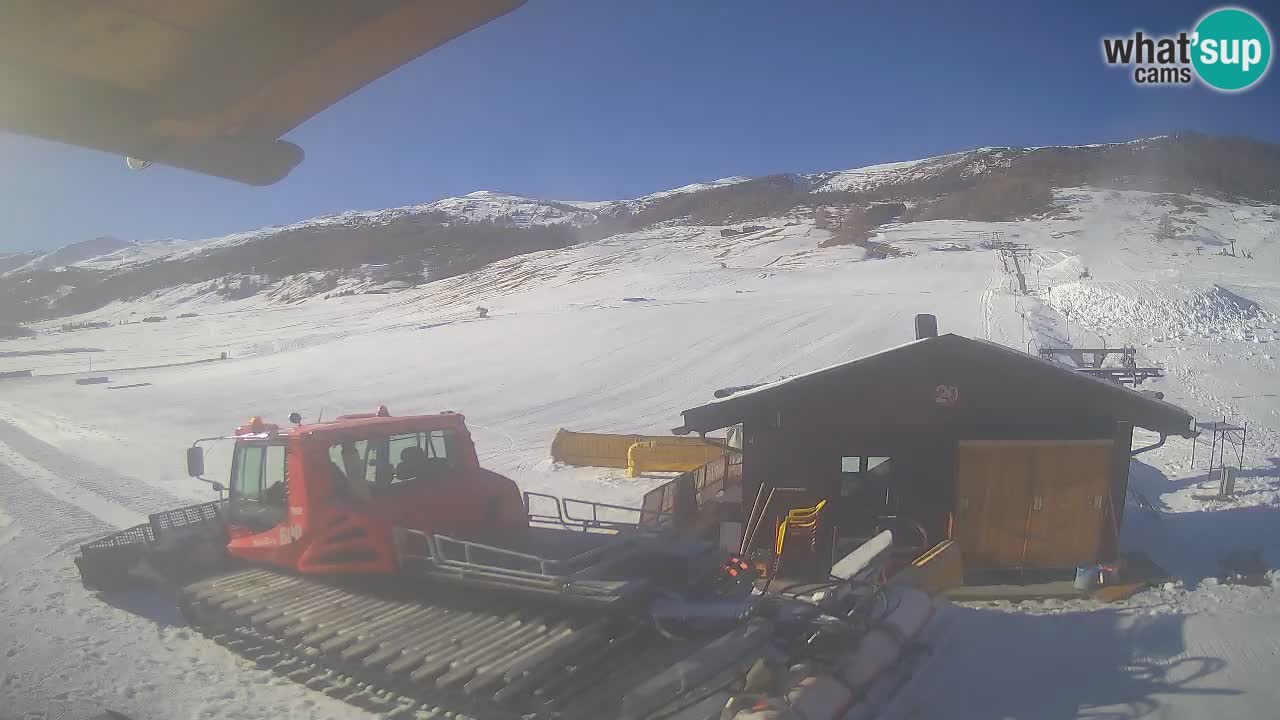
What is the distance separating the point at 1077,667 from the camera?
5.92 meters

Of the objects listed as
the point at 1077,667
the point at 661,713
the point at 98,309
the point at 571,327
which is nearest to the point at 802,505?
the point at 1077,667

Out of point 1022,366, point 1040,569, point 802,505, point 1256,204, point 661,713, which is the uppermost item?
point 1256,204

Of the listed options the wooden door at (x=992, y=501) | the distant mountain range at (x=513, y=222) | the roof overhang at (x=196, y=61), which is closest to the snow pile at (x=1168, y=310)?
the wooden door at (x=992, y=501)

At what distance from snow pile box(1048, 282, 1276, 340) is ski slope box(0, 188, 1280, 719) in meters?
0.13

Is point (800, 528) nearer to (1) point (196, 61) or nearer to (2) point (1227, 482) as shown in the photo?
(1) point (196, 61)

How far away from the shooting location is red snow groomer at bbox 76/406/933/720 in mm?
4965

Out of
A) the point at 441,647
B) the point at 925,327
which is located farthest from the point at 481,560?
the point at 925,327

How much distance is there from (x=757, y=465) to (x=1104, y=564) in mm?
4705

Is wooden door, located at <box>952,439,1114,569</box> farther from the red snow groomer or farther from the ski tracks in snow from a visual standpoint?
the ski tracks in snow

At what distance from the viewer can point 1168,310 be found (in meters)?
31.8

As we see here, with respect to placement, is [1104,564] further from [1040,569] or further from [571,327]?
[571,327]

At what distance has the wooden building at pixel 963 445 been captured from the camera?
431 inches

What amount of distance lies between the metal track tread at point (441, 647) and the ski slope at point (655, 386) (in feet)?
0.99

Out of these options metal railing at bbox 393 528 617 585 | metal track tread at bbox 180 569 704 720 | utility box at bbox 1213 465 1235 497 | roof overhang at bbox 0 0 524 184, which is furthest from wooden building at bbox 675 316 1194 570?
roof overhang at bbox 0 0 524 184
